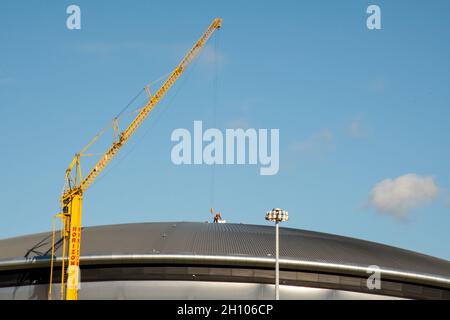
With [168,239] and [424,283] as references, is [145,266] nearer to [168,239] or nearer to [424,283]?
[168,239]

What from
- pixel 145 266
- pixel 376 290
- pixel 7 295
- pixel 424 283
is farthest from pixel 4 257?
pixel 424 283

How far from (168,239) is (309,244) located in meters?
13.8

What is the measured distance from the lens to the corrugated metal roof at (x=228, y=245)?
69.1 meters

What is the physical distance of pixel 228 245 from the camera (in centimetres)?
7050

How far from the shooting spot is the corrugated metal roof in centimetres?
6912

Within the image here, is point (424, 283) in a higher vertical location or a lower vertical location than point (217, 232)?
lower

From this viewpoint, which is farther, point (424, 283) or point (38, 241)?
point (38, 241)
